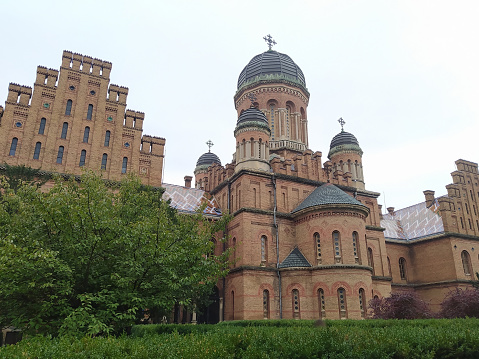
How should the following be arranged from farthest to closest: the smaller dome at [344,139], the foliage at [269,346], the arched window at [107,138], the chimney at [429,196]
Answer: the chimney at [429,196] → the smaller dome at [344,139] → the arched window at [107,138] → the foliage at [269,346]

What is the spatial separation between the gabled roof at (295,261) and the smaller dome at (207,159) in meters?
24.1

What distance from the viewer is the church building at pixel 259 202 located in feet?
86.9

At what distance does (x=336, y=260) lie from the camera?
2684 cm

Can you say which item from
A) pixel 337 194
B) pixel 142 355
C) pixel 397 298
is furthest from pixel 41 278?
pixel 337 194

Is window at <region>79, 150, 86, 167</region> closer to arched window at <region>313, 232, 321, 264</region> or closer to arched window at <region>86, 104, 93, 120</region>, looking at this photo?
arched window at <region>86, 104, 93, 120</region>

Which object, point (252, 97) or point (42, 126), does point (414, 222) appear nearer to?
point (252, 97)

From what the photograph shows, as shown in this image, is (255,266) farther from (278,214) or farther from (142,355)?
(142,355)

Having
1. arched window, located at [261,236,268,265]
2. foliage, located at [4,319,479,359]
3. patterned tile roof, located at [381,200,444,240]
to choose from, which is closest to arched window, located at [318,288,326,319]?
arched window, located at [261,236,268,265]

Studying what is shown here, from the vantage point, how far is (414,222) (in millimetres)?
42250

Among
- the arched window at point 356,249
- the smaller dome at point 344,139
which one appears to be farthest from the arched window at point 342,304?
the smaller dome at point 344,139

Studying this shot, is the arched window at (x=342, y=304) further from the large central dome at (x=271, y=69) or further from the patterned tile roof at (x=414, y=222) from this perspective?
the large central dome at (x=271, y=69)

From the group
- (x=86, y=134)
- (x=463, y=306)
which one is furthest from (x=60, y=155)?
(x=463, y=306)

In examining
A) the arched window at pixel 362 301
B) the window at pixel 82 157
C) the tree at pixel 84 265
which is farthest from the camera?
the window at pixel 82 157

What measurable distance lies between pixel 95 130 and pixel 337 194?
62.1 ft
